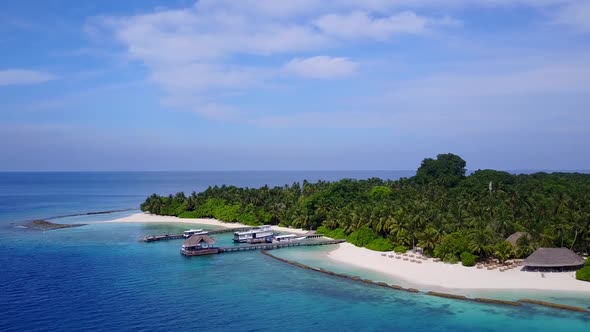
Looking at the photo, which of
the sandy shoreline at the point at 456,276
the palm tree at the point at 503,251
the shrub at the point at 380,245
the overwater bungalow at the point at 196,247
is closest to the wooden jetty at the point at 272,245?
the overwater bungalow at the point at 196,247

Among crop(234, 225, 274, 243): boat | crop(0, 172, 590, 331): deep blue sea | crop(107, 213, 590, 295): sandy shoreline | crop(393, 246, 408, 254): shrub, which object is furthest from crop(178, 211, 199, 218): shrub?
crop(393, 246, 408, 254): shrub

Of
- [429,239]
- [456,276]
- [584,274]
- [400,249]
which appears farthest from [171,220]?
[584,274]

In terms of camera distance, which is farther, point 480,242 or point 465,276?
point 480,242

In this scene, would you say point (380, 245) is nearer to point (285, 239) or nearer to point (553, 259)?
point (285, 239)

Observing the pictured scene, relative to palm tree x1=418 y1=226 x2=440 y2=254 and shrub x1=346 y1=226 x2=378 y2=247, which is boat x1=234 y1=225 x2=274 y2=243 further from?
palm tree x1=418 y1=226 x2=440 y2=254

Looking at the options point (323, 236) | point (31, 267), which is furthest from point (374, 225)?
point (31, 267)
